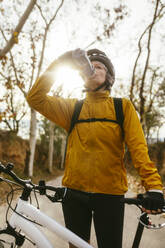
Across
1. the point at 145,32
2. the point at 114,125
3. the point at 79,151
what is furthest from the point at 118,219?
the point at 145,32

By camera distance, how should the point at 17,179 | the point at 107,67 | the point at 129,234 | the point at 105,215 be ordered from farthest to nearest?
1. the point at 129,234
2. the point at 107,67
3. the point at 105,215
4. the point at 17,179

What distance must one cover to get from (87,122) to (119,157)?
418 mm

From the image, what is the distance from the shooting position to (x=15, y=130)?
754 inches

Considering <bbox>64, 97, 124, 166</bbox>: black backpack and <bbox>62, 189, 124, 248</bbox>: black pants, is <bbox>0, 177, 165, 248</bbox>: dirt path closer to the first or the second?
<bbox>62, 189, 124, 248</bbox>: black pants

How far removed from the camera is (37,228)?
1333mm

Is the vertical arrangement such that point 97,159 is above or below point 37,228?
above

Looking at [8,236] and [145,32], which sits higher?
[145,32]

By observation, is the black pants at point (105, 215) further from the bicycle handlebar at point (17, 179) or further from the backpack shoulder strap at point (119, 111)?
the backpack shoulder strap at point (119, 111)

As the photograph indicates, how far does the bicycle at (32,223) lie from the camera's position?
1.30 m

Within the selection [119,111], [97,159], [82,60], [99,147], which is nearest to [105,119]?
[119,111]

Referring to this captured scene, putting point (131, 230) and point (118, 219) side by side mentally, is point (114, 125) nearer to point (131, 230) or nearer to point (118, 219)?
point (118, 219)

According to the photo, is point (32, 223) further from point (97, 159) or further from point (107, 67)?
point (107, 67)

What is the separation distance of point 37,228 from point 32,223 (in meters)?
0.05

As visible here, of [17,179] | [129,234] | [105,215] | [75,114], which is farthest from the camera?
[129,234]
